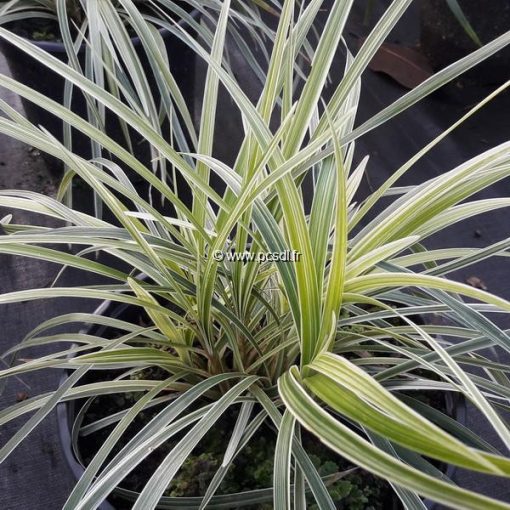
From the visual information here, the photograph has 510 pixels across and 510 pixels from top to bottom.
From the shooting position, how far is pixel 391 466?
30cm

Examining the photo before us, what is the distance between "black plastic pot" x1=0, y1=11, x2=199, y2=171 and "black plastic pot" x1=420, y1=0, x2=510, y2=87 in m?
0.67

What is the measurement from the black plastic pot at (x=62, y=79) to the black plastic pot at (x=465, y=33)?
2.21 ft

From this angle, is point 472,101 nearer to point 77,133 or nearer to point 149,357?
point 77,133

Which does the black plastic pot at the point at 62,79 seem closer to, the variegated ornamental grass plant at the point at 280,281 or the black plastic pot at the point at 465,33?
the variegated ornamental grass plant at the point at 280,281

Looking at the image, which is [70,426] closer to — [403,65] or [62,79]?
[62,79]

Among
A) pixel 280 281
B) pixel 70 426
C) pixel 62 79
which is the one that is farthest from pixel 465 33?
pixel 70 426

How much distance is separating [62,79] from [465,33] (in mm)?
996

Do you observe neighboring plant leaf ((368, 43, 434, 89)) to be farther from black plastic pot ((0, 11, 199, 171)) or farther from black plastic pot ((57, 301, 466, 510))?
black plastic pot ((57, 301, 466, 510))

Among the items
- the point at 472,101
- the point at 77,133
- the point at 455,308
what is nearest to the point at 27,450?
the point at 77,133

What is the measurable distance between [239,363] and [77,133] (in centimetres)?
73

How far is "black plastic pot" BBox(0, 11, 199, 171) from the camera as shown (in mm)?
1013

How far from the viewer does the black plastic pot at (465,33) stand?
4.42 ft

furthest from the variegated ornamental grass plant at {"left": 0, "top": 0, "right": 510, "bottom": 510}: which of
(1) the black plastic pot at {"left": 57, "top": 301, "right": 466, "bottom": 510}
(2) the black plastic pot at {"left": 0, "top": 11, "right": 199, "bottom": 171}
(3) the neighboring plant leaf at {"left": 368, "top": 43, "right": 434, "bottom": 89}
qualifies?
(3) the neighboring plant leaf at {"left": 368, "top": 43, "right": 434, "bottom": 89}

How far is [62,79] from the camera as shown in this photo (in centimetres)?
103
